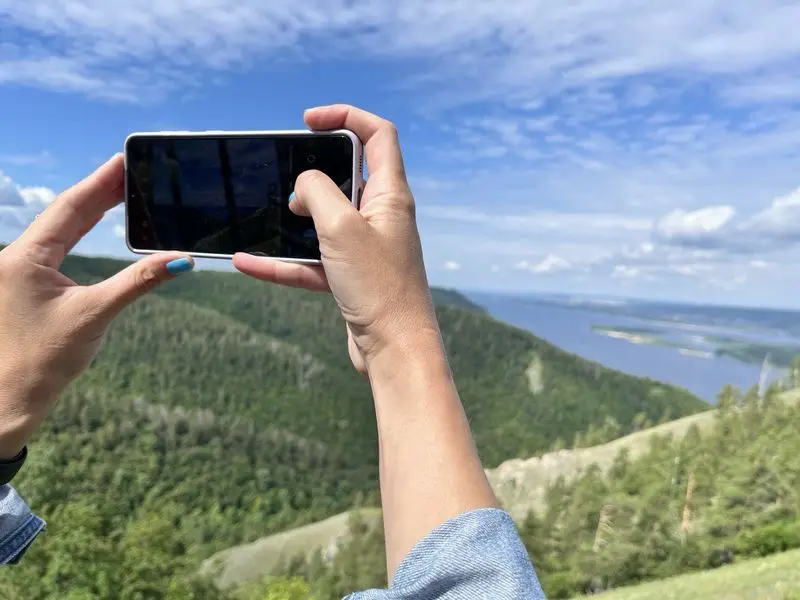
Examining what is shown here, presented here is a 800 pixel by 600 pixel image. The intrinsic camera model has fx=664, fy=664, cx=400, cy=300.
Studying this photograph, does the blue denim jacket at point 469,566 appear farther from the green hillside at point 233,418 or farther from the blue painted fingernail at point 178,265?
the green hillside at point 233,418

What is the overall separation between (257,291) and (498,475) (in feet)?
299

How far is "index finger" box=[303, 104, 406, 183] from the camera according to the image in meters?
1.88

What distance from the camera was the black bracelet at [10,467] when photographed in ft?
6.55

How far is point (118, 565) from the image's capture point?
3028cm

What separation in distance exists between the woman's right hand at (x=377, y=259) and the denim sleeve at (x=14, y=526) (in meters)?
1.10

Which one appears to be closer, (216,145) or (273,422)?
(216,145)

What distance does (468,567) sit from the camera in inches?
47.4

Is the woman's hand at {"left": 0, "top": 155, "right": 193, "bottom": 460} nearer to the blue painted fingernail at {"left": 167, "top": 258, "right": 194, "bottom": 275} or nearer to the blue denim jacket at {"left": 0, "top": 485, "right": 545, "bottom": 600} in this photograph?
the blue painted fingernail at {"left": 167, "top": 258, "right": 194, "bottom": 275}

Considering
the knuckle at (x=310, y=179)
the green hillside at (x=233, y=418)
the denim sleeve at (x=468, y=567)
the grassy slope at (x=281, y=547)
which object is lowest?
the grassy slope at (x=281, y=547)

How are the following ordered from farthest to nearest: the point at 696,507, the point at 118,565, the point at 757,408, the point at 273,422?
the point at 273,422, the point at 757,408, the point at 696,507, the point at 118,565

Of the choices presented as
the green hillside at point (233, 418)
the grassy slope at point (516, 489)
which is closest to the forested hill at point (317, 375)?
the green hillside at point (233, 418)

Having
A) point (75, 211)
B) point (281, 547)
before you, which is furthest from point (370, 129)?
point (281, 547)

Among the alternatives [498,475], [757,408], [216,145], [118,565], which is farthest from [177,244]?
[498,475]

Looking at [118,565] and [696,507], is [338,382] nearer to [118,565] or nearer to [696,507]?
[696,507]
